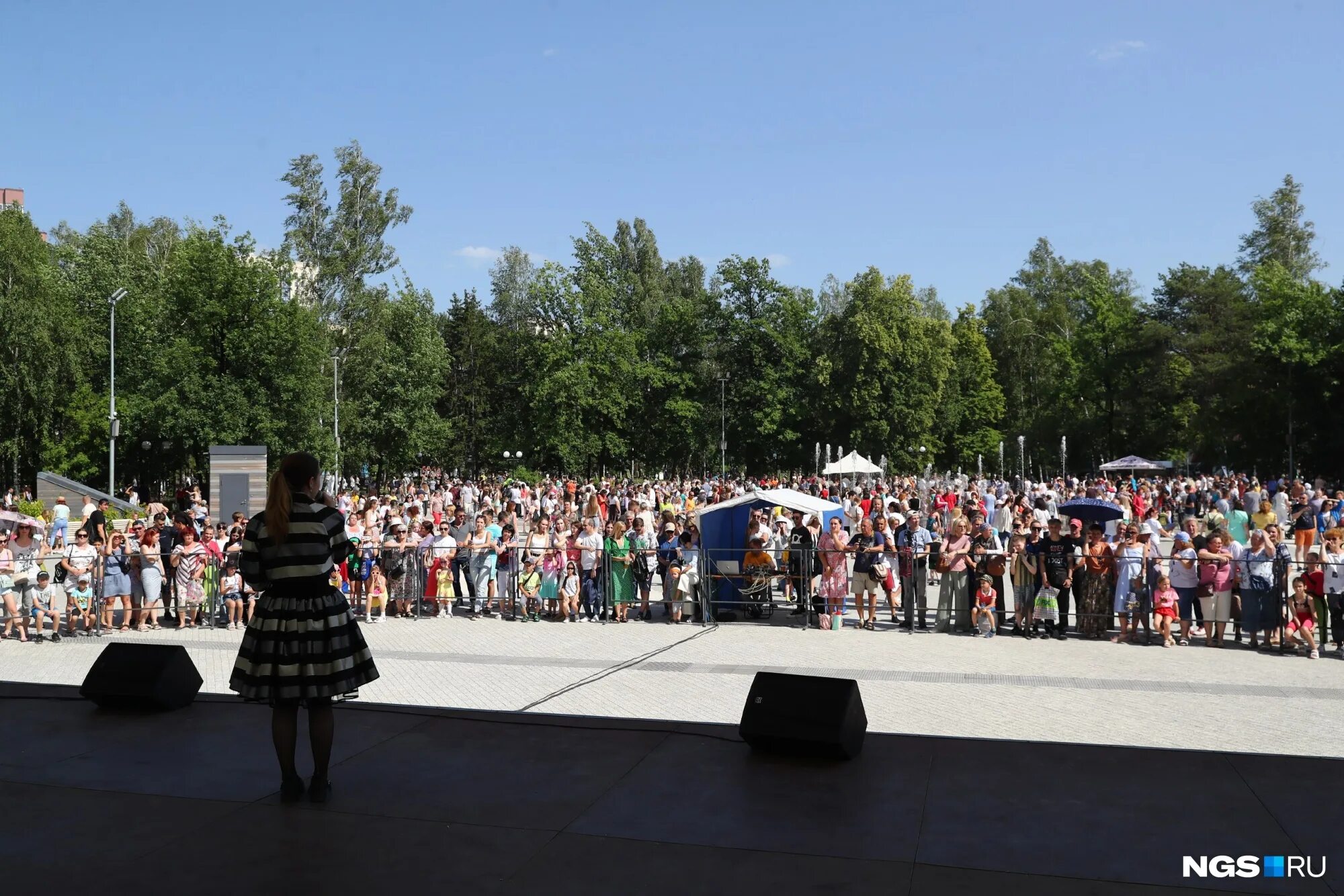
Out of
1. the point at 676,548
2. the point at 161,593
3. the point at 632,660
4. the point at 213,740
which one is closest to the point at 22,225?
the point at 161,593

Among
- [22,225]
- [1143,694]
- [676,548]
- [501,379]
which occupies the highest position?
[22,225]

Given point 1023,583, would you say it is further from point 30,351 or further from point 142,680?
point 30,351

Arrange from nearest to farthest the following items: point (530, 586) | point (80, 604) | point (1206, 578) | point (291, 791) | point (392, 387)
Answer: point (291, 791) < point (1206, 578) < point (80, 604) < point (530, 586) < point (392, 387)

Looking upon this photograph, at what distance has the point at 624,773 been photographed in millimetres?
6523

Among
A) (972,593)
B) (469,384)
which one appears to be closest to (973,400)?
(469,384)

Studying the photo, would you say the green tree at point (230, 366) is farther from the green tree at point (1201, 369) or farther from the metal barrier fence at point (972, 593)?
the green tree at point (1201, 369)

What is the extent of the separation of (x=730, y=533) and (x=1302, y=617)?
7.48 meters

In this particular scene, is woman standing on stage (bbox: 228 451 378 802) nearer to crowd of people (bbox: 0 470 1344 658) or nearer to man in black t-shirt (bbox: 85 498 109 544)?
crowd of people (bbox: 0 470 1344 658)

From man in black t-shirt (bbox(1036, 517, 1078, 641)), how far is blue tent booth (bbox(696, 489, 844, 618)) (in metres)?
3.10

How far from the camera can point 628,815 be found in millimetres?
5734

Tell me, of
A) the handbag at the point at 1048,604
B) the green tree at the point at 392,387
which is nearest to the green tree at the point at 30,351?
the green tree at the point at 392,387

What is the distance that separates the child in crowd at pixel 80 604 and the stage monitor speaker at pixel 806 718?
11.7 meters

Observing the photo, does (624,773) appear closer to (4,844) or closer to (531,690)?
(4,844)

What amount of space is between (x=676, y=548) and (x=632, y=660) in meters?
4.22
